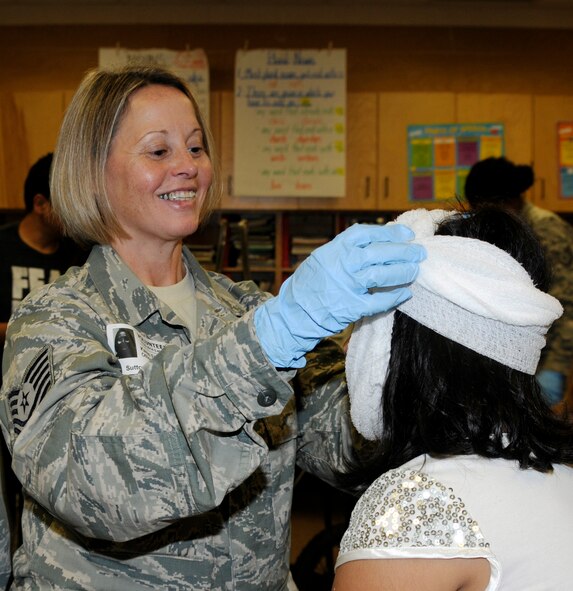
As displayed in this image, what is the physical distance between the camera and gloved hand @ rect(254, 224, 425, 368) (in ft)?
2.92

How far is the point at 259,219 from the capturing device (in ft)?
16.9

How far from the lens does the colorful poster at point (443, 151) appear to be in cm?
493

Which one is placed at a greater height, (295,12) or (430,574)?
(295,12)

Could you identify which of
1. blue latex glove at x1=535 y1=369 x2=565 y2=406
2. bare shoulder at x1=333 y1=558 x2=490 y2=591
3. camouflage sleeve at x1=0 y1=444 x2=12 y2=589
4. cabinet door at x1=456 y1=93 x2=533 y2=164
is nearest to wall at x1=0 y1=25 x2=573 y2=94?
cabinet door at x1=456 y1=93 x2=533 y2=164

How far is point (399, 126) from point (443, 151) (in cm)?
35

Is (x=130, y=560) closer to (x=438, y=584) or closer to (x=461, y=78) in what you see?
(x=438, y=584)

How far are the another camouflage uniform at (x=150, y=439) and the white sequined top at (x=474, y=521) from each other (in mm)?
171

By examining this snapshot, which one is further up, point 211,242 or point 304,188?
point 304,188

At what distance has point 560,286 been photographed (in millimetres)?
2916

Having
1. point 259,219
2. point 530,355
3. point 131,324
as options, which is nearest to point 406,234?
point 530,355

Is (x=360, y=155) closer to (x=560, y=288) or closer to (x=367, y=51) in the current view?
(x=367, y=51)

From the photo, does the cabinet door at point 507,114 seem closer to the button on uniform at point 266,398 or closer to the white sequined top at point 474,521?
the white sequined top at point 474,521

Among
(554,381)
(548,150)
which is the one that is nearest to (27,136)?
(548,150)

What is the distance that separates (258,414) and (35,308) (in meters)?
0.51
